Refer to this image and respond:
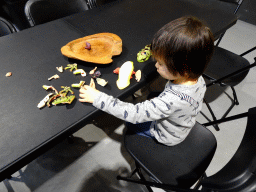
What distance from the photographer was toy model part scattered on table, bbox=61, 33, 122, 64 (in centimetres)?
77

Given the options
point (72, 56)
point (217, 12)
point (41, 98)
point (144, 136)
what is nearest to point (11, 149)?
point (41, 98)

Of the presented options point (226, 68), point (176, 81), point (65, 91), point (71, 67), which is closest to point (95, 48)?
point (71, 67)

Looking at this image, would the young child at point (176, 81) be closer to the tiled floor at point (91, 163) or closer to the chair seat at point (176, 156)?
the chair seat at point (176, 156)

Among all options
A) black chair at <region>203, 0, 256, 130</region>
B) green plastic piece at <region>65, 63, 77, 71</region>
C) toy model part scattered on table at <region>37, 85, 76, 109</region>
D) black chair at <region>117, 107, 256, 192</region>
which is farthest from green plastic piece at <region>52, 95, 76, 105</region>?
black chair at <region>203, 0, 256, 130</region>

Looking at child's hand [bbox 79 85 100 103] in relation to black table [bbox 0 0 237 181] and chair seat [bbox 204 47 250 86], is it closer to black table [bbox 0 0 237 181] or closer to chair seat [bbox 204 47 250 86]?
black table [bbox 0 0 237 181]

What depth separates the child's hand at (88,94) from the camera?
632 mm

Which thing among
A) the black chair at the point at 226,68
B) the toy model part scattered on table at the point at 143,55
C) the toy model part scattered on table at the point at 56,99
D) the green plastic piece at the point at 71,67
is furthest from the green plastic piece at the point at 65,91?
the black chair at the point at 226,68

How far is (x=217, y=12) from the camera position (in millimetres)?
1265

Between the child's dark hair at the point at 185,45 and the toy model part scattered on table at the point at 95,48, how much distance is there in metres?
0.27

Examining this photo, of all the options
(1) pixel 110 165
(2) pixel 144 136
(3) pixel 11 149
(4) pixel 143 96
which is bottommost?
(1) pixel 110 165

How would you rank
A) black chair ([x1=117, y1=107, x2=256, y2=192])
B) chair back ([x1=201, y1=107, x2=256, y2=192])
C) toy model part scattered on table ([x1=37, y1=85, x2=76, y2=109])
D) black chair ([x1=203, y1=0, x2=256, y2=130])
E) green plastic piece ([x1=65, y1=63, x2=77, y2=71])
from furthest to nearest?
1. black chair ([x1=203, y1=0, x2=256, y2=130])
2. green plastic piece ([x1=65, y1=63, x2=77, y2=71])
3. toy model part scattered on table ([x1=37, y1=85, x2=76, y2=109])
4. black chair ([x1=117, y1=107, x2=256, y2=192])
5. chair back ([x1=201, y1=107, x2=256, y2=192])

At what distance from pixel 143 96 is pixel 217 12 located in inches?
35.8

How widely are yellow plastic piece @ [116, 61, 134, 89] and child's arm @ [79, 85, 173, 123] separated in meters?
0.08

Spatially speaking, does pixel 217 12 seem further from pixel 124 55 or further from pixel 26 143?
pixel 26 143
